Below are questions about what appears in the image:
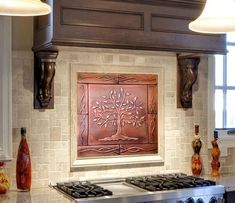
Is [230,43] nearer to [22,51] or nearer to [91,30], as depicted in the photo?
[91,30]

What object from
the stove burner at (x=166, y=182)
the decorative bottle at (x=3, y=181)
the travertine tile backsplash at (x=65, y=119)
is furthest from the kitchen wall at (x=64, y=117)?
the stove burner at (x=166, y=182)

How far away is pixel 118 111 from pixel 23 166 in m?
0.81

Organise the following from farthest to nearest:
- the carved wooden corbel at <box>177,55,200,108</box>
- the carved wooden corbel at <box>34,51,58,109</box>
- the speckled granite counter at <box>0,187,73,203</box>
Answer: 1. the carved wooden corbel at <box>177,55,200,108</box>
2. the carved wooden corbel at <box>34,51,58,109</box>
3. the speckled granite counter at <box>0,187,73,203</box>

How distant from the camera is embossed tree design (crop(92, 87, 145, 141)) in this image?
312 cm

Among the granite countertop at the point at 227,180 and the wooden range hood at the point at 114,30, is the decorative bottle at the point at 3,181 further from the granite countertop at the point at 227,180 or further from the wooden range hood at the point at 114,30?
the granite countertop at the point at 227,180

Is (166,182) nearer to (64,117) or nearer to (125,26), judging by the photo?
(64,117)

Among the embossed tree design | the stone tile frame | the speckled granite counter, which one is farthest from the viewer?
the embossed tree design

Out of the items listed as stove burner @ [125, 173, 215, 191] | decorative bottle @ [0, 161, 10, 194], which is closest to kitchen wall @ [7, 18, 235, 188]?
decorative bottle @ [0, 161, 10, 194]

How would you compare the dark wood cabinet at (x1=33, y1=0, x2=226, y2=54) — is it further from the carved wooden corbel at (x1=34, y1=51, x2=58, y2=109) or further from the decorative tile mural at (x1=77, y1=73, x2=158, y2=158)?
the decorative tile mural at (x1=77, y1=73, x2=158, y2=158)

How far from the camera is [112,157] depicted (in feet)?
10.3

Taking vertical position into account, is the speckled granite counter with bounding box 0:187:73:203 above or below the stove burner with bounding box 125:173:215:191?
below

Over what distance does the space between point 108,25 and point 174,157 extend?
122 cm

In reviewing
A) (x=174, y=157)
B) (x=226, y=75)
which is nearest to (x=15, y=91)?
(x=174, y=157)

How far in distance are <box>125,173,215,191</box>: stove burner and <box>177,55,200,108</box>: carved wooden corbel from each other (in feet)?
1.90
